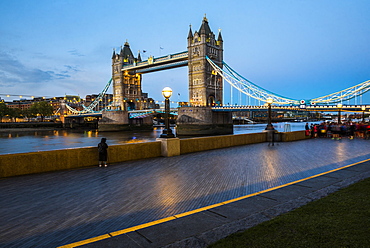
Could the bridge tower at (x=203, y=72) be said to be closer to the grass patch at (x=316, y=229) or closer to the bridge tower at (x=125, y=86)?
the bridge tower at (x=125, y=86)

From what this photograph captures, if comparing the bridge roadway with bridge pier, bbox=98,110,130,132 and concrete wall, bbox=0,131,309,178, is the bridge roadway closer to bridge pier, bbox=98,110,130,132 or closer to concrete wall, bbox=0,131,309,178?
concrete wall, bbox=0,131,309,178

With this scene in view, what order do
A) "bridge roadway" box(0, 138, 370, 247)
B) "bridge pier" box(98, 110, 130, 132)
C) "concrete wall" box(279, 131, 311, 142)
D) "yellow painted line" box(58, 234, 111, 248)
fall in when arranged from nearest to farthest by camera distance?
"yellow painted line" box(58, 234, 111, 248)
"bridge roadway" box(0, 138, 370, 247)
"concrete wall" box(279, 131, 311, 142)
"bridge pier" box(98, 110, 130, 132)

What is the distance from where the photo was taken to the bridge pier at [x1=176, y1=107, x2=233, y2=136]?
170ft

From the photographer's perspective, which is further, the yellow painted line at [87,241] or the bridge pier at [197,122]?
the bridge pier at [197,122]

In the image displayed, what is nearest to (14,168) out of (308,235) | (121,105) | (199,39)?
(308,235)

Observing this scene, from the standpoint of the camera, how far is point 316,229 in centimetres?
338

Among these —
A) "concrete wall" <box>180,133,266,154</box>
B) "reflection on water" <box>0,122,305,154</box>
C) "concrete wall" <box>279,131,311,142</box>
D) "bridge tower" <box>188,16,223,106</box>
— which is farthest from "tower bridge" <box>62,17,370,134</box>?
"concrete wall" <box>180,133,266,154</box>

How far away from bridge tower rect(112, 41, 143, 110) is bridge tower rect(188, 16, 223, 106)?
31268 millimetres

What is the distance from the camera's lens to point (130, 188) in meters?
6.46

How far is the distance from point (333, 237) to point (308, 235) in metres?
0.28

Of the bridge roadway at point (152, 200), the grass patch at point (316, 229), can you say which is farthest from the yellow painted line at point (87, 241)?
the grass patch at point (316, 229)

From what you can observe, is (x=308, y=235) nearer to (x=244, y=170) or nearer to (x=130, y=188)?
(x=130, y=188)

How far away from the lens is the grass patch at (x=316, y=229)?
3.03 meters

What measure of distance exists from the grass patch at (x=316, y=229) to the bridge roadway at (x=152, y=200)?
259 millimetres
